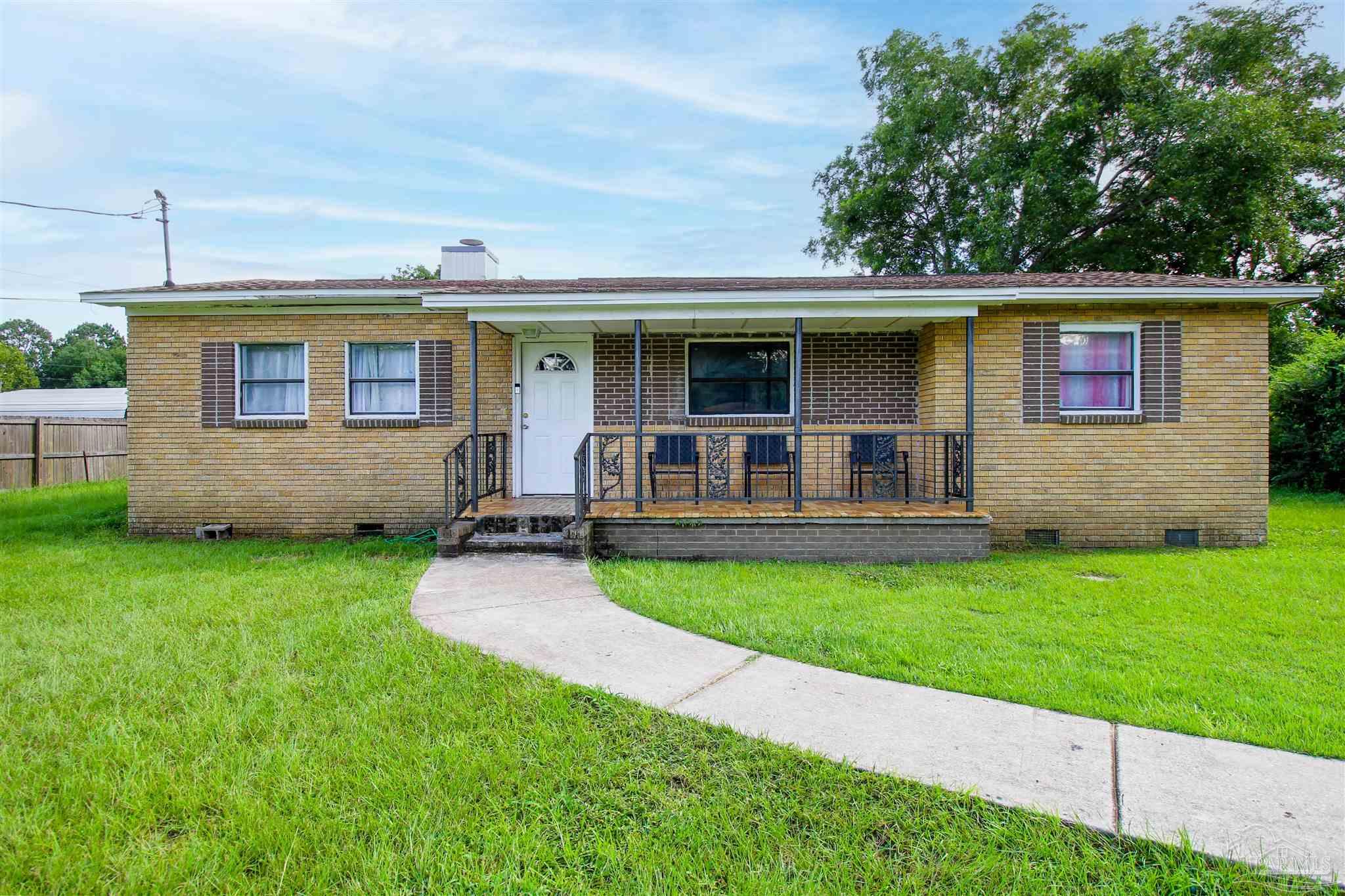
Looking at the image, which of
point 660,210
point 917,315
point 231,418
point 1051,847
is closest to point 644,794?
point 1051,847

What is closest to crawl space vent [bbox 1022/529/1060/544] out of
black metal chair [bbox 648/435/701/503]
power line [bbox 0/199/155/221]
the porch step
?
black metal chair [bbox 648/435/701/503]

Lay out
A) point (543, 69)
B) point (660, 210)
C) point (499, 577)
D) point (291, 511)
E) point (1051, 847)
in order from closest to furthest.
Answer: point (1051, 847)
point (499, 577)
point (291, 511)
point (543, 69)
point (660, 210)

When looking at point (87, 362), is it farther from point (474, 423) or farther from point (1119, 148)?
point (1119, 148)

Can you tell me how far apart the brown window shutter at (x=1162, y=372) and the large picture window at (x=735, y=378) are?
14.4 feet

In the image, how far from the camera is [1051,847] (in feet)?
7.27

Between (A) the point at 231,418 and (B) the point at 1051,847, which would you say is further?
(A) the point at 231,418

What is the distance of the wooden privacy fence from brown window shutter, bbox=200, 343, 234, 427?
9.15 meters

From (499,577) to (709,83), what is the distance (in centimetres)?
1124

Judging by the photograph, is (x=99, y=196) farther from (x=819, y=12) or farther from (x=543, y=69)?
(x=819, y=12)

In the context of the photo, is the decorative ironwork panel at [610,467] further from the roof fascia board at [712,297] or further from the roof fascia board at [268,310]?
the roof fascia board at [268,310]

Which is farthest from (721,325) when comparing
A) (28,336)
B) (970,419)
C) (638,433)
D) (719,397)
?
(28,336)

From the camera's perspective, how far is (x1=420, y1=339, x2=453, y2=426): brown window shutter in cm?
877

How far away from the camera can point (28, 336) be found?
223 feet

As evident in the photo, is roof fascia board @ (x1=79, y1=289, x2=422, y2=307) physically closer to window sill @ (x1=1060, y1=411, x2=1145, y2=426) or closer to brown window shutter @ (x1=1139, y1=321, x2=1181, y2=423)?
window sill @ (x1=1060, y1=411, x2=1145, y2=426)
